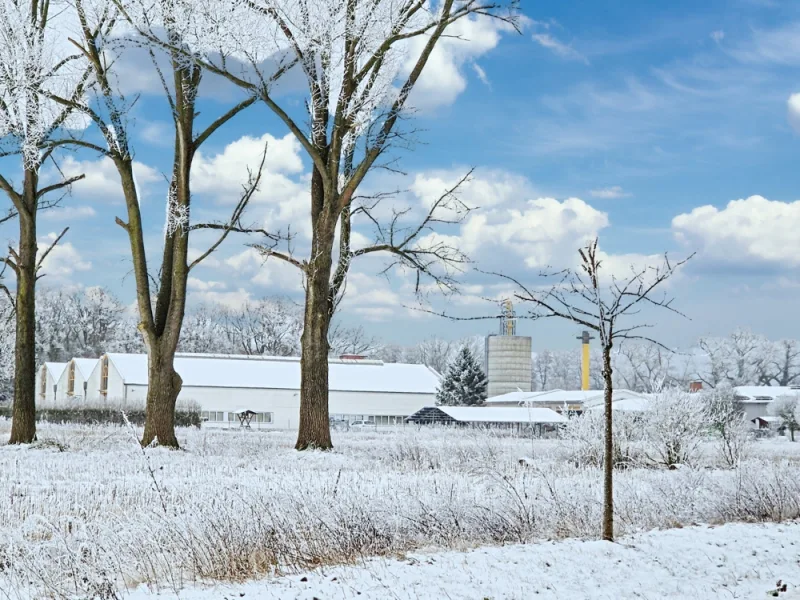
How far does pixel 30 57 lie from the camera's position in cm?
1861

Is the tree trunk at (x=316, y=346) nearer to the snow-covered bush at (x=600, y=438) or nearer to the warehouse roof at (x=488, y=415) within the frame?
the snow-covered bush at (x=600, y=438)

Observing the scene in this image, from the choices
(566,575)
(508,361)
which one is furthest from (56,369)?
(566,575)

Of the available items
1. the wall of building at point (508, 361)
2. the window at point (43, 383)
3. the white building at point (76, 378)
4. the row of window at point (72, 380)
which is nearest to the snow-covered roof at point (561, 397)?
the wall of building at point (508, 361)

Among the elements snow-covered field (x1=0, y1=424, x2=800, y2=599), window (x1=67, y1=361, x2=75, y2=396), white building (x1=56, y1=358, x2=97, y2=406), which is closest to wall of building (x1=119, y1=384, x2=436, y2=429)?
white building (x1=56, y1=358, x2=97, y2=406)

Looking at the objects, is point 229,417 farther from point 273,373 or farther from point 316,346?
point 316,346

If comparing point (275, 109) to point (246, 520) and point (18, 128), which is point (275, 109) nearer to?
point (18, 128)

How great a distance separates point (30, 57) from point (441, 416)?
3378 cm

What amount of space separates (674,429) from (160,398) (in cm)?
1028

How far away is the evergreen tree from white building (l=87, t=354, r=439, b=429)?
638 centimetres

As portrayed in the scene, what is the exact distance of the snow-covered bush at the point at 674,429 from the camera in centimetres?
1789

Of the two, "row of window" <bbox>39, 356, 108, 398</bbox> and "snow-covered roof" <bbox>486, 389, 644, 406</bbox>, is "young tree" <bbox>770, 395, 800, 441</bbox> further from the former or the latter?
"row of window" <bbox>39, 356, 108, 398</bbox>

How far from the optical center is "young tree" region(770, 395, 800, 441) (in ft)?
163

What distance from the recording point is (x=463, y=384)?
2571 inches

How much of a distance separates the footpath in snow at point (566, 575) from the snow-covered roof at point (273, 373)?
45088 mm
